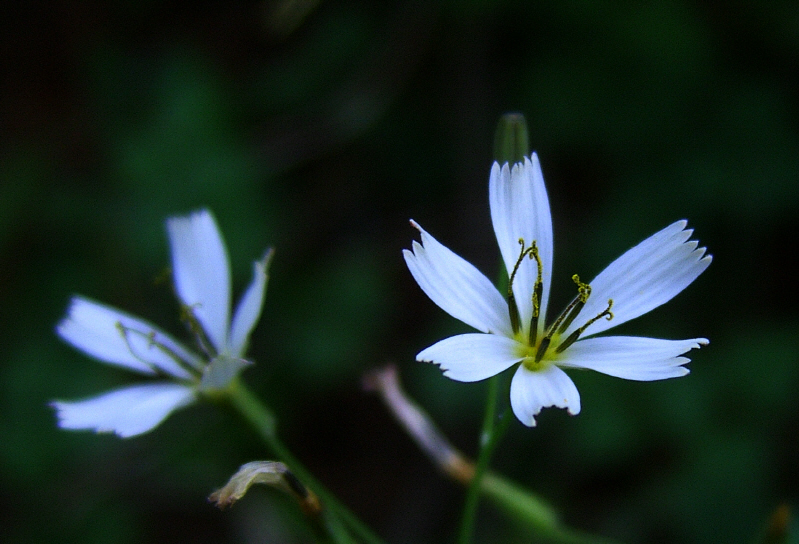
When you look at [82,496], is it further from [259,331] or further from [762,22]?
[762,22]

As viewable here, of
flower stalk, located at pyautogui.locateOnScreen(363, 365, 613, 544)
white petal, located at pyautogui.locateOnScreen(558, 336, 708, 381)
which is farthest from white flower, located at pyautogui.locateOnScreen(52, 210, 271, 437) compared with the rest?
white petal, located at pyautogui.locateOnScreen(558, 336, 708, 381)

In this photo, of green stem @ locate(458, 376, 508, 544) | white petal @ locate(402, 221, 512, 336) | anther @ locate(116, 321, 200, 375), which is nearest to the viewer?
white petal @ locate(402, 221, 512, 336)

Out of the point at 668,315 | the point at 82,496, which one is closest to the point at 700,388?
the point at 668,315

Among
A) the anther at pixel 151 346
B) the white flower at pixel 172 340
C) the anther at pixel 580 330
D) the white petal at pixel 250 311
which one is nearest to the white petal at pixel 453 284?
the anther at pixel 580 330

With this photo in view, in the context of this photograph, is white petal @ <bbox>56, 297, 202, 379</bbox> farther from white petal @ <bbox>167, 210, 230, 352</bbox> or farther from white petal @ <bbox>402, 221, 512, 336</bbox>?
white petal @ <bbox>402, 221, 512, 336</bbox>

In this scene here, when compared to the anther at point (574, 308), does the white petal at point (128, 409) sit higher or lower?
higher

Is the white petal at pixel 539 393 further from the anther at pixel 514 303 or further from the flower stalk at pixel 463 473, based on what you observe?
the flower stalk at pixel 463 473
